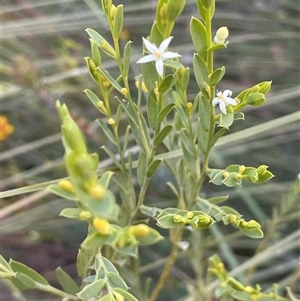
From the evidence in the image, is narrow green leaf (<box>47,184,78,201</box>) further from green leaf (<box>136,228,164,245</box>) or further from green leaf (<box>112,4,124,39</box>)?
green leaf (<box>112,4,124,39</box>)

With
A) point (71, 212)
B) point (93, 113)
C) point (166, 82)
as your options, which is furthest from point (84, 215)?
point (93, 113)

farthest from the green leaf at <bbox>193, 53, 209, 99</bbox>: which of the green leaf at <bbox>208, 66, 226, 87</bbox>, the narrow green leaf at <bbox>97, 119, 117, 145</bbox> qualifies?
the narrow green leaf at <bbox>97, 119, 117, 145</bbox>

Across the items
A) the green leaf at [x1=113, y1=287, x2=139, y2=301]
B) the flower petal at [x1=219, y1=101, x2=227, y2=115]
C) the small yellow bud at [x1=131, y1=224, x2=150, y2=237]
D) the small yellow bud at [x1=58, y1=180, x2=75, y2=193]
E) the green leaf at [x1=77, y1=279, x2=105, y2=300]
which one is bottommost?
the green leaf at [x1=113, y1=287, x2=139, y2=301]

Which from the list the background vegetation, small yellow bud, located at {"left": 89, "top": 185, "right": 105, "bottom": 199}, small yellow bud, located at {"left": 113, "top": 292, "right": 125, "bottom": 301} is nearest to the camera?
small yellow bud, located at {"left": 89, "top": 185, "right": 105, "bottom": 199}

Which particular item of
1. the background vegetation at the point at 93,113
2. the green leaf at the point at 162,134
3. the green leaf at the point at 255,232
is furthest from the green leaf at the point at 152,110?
the background vegetation at the point at 93,113

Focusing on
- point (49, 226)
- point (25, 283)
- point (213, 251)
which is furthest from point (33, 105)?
point (25, 283)

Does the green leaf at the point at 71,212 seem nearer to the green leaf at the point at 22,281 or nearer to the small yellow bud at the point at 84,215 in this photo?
the small yellow bud at the point at 84,215

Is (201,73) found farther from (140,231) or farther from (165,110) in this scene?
(140,231)
